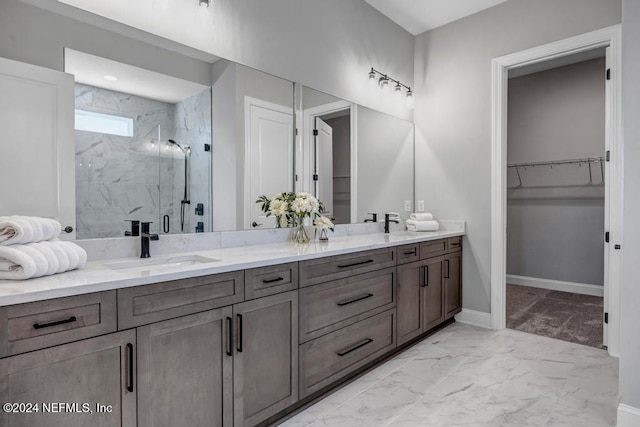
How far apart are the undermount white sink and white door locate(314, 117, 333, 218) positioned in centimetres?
116

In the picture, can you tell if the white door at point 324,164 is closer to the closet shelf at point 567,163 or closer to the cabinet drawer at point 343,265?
the cabinet drawer at point 343,265

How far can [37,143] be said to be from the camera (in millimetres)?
1544

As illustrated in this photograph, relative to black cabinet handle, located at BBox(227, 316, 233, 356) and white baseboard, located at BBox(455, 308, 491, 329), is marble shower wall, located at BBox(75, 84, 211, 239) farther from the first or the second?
white baseboard, located at BBox(455, 308, 491, 329)

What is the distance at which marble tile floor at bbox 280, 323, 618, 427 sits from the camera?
1892 mm

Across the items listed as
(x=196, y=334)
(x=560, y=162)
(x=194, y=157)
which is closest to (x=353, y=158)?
(x=194, y=157)

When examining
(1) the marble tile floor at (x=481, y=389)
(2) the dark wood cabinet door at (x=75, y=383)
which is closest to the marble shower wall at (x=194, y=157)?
(2) the dark wood cabinet door at (x=75, y=383)

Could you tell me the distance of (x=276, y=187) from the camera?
2492mm

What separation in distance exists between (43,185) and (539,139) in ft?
16.9

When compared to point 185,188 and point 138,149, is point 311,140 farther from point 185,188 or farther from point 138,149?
point 138,149

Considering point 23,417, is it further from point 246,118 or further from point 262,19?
point 262,19

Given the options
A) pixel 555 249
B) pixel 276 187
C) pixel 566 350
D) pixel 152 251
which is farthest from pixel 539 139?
pixel 152 251

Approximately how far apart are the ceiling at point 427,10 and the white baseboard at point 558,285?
11.0 ft

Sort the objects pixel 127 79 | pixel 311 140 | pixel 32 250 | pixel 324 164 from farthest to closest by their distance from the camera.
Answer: pixel 324 164, pixel 311 140, pixel 127 79, pixel 32 250

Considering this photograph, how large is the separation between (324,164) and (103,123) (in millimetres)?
1550
